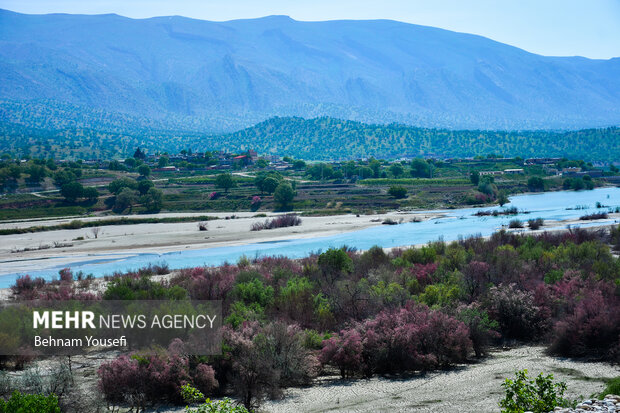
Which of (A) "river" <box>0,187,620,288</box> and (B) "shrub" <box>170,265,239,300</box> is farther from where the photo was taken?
(A) "river" <box>0,187,620,288</box>

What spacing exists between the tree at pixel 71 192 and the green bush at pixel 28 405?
69.1 meters

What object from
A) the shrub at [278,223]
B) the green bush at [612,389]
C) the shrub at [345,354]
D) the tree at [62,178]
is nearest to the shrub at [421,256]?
the shrub at [345,354]

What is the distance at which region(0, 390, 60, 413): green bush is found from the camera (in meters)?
11.0

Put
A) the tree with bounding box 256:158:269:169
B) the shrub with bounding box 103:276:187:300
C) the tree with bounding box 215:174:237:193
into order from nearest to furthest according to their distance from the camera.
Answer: the shrub with bounding box 103:276:187:300 → the tree with bounding box 215:174:237:193 → the tree with bounding box 256:158:269:169

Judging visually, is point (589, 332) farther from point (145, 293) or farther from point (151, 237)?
point (151, 237)

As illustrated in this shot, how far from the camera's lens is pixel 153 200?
76250mm

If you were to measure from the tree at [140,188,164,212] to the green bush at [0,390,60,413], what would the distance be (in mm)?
64764

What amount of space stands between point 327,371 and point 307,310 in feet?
11.5

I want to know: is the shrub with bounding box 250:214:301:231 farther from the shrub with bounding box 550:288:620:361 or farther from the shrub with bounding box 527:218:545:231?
the shrub with bounding box 550:288:620:361

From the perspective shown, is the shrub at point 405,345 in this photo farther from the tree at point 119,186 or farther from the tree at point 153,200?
the tree at point 119,186

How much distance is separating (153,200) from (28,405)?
66858 millimetres

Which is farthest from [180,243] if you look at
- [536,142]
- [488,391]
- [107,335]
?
[536,142]

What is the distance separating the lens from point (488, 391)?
14.0 meters

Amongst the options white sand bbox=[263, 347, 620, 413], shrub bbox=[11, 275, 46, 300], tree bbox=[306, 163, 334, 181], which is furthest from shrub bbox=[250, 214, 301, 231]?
white sand bbox=[263, 347, 620, 413]
